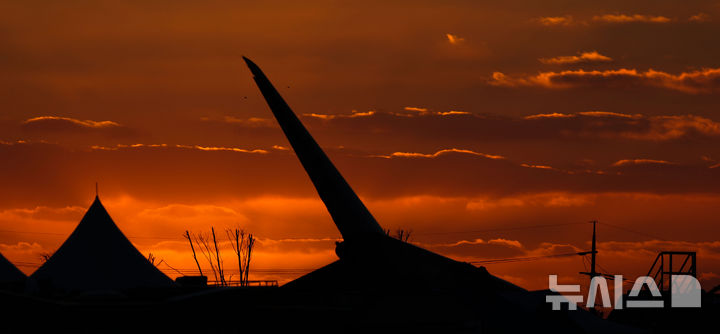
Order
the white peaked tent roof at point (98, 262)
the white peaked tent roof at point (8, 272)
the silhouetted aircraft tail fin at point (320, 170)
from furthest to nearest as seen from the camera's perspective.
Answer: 1. the white peaked tent roof at point (8, 272)
2. the white peaked tent roof at point (98, 262)
3. the silhouetted aircraft tail fin at point (320, 170)

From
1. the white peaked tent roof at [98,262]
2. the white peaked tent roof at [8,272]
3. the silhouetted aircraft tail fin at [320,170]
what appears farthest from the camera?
the white peaked tent roof at [8,272]

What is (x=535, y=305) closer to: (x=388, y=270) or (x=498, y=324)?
(x=498, y=324)

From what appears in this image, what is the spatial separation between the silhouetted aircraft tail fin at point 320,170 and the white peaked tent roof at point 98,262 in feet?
50.5

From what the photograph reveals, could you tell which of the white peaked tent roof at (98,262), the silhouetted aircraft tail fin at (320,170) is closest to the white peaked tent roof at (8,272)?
the white peaked tent roof at (98,262)

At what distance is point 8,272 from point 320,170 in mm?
23176

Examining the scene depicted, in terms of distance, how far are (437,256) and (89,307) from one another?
1453cm

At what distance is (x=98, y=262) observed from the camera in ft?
190

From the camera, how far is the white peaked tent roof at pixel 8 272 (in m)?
57.5

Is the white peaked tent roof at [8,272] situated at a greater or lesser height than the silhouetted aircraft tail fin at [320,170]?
lesser

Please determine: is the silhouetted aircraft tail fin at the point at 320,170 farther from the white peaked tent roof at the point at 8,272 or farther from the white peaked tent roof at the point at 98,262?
the white peaked tent roof at the point at 8,272

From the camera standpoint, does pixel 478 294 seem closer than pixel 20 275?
Yes

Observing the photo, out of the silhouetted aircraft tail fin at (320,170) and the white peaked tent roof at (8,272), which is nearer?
the silhouetted aircraft tail fin at (320,170)

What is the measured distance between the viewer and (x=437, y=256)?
4238 centimetres

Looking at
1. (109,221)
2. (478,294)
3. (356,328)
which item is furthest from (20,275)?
(478,294)
